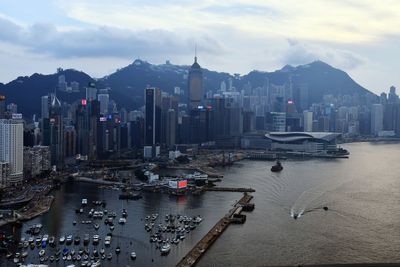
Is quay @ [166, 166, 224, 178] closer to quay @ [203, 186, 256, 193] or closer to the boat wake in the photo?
quay @ [203, 186, 256, 193]

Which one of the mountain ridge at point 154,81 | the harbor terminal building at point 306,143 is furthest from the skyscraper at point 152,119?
the mountain ridge at point 154,81

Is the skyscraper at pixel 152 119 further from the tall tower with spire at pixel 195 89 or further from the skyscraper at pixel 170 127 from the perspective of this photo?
the tall tower with spire at pixel 195 89

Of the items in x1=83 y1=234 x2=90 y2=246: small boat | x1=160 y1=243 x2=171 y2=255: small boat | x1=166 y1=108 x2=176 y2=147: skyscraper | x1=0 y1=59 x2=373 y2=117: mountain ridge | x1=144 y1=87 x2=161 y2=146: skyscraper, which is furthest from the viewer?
x1=0 y1=59 x2=373 y2=117: mountain ridge

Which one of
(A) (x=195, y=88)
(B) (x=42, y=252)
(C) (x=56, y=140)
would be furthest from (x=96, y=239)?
(A) (x=195, y=88)

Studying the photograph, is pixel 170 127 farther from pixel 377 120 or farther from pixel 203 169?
pixel 377 120

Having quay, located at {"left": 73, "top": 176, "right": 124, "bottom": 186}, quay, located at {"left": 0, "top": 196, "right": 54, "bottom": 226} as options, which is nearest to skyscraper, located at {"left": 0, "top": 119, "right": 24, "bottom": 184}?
quay, located at {"left": 73, "top": 176, "right": 124, "bottom": 186}

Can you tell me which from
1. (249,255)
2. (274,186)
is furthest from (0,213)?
(274,186)

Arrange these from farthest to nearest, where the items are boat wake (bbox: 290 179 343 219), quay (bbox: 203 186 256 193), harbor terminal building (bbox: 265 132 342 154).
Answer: harbor terminal building (bbox: 265 132 342 154)
quay (bbox: 203 186 256 193)
boat wake (bbox: 290 179 343 219)

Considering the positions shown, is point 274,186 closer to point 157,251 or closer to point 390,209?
point 390,209
